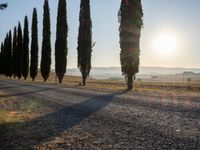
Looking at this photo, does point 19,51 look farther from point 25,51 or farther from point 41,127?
point 41,127

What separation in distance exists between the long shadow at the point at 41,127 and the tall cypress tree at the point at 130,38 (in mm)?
17359

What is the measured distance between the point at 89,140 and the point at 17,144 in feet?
5.70

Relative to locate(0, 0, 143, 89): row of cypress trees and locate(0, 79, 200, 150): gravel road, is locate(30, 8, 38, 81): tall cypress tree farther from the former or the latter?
locate(0, 79, 200, 150): gravel road

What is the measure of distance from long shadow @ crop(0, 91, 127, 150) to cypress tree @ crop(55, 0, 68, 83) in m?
38.1

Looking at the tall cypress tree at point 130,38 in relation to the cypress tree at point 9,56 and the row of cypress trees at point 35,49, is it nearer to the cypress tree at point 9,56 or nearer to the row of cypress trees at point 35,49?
the row of cypress trees at point 35,49

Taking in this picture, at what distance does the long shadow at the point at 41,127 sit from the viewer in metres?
9.42

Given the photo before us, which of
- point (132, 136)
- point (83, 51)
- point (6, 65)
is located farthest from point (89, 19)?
point (6, 65)

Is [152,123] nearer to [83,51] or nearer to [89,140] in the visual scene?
[89,140]

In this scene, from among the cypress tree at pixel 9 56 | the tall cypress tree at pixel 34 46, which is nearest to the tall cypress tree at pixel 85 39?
the tall cypress tree at pixel 34 46

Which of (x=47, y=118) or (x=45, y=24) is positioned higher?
(x=45, y=24)

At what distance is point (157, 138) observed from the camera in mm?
8680

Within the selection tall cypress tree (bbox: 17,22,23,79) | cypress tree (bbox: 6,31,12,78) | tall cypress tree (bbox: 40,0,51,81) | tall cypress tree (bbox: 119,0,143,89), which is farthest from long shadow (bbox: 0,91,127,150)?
cypress tree (bbox: 6,31,12,78)

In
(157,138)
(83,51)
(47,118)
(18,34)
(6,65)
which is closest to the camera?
(157,138)

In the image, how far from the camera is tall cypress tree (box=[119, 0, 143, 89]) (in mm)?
32938
